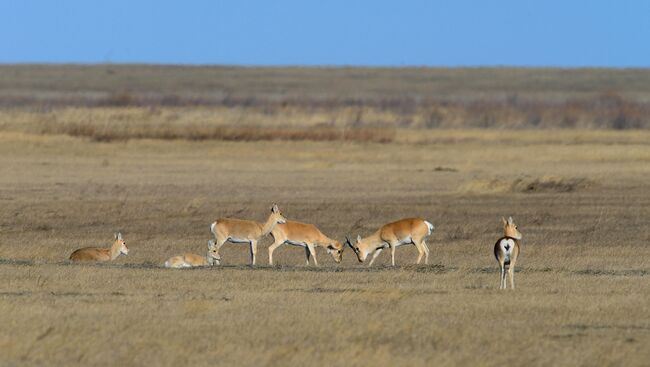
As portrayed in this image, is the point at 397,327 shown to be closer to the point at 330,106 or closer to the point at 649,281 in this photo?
the point at 649,281

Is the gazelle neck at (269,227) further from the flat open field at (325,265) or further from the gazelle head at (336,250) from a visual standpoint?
the gazelle head at (336,250)

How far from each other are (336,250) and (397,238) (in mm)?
982

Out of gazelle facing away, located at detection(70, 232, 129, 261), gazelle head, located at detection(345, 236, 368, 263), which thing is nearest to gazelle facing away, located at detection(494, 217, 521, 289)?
gazelle head, located at detection(345, 236, 368, 263)

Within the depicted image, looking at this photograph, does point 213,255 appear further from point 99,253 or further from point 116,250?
point 99,253

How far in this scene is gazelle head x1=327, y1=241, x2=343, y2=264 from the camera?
22.4 metres

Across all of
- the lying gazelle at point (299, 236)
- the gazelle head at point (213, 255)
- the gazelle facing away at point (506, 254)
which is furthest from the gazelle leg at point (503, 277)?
the lying gazelle at point (299, 236)

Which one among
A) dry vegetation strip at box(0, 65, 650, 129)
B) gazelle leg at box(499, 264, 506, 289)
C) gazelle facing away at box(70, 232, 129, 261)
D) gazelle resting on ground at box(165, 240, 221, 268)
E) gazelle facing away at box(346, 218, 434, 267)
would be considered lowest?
gazelle leg at box(499, 264, 506, 289)

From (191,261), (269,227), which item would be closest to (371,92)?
(269,227)

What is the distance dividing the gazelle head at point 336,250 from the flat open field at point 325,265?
0.85m

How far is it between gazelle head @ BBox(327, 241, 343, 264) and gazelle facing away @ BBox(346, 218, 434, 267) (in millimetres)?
217

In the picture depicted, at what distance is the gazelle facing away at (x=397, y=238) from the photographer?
2206 cm

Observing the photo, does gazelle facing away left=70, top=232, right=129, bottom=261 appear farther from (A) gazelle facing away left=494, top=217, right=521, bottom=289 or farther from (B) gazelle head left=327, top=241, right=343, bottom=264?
(A) gazelle facing away left=494, top=217, right=521, bottom=289

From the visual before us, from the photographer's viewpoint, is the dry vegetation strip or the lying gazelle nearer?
the lying gazelle

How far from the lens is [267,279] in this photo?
1836 centimetres
